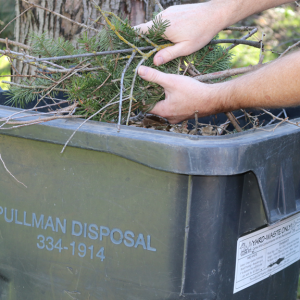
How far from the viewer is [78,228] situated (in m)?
1.24

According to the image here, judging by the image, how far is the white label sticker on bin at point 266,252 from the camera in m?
1.25

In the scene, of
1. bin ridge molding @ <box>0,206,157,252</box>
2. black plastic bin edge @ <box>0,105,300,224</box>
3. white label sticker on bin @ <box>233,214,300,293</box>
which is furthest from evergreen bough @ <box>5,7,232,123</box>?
white label sticker on bin @ <box>233,214,300,293</box>

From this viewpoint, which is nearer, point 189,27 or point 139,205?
point 139,205

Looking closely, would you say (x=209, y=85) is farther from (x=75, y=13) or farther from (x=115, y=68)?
(x=75, y=13)

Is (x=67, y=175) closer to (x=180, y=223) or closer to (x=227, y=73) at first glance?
(x=180, y=223)

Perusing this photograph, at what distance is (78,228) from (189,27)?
0.85 metres

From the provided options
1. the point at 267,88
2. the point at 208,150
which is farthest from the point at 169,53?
the point at 208,150

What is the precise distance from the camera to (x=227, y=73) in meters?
1.52

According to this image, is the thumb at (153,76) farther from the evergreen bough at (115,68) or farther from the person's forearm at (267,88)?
the person's forearm at (267,88)

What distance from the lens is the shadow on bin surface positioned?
3.58 feet

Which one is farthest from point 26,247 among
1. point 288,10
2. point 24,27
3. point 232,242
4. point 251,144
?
point 288,10

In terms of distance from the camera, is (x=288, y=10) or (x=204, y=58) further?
(x=288, y=10)

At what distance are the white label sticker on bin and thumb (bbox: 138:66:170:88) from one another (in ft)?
1.97

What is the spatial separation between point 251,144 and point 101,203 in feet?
1.60
